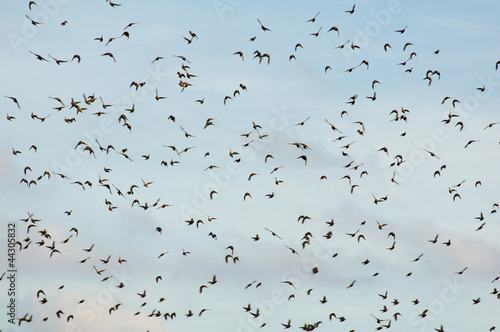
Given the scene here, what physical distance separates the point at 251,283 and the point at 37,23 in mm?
30713

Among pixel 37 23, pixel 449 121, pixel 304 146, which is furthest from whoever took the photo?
pixel 449 121

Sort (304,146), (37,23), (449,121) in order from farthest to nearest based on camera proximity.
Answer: (449,121)
(304,146)
(37,23)

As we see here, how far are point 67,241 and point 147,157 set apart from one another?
11.3 meters

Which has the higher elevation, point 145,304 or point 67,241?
point 67,241

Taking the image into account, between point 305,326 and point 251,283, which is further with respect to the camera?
point 305,326

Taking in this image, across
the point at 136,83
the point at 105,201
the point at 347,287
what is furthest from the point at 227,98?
the point at 347,287

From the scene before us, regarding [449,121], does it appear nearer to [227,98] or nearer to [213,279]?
[227,98]

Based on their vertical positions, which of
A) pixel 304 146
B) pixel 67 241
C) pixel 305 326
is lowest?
pixel 305 326

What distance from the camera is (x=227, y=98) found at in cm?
8294

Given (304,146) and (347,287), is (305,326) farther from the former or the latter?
(304,146)

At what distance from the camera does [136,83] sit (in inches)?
3095

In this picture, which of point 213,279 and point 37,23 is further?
point 213,279

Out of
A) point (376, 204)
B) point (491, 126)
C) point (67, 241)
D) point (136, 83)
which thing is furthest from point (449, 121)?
point (67, 241)

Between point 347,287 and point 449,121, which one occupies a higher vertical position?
point 449,121
